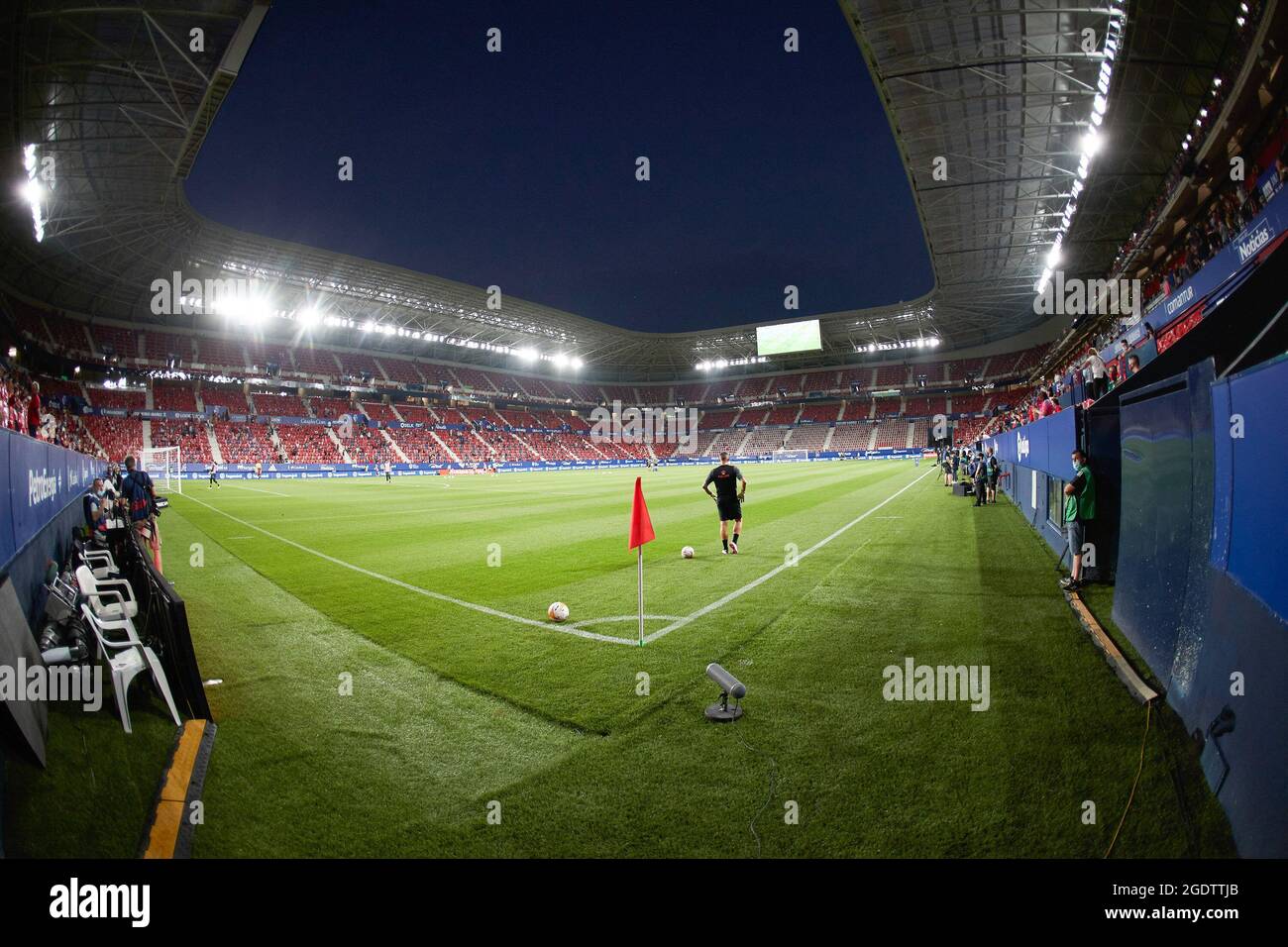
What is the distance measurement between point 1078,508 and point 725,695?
623cm

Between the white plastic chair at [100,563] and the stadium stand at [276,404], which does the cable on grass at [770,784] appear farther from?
the stadium stand at [276,404]

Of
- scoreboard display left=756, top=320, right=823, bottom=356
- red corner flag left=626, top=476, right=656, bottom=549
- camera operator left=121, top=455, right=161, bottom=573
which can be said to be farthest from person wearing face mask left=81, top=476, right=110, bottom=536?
scoreboard display left=756, top=320, right=823, bottom=356

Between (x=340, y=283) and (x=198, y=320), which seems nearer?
(x=340, y=283)

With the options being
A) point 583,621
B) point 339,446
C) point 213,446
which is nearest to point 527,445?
point 339,446

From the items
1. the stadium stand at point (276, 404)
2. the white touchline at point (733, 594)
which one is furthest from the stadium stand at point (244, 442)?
the white touchline at point (733, 594)

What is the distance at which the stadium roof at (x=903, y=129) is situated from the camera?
2075 cm

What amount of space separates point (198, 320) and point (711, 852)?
255ft

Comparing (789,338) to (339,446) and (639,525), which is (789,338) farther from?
(639,525)

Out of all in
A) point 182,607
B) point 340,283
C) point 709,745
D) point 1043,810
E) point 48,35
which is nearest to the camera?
point 1043,810

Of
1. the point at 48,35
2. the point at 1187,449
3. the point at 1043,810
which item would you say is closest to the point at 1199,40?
the point at 1187,449

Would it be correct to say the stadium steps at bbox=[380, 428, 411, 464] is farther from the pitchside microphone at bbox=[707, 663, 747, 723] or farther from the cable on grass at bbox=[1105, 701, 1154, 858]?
the cable on grass at bbox=[1105, 701, 1154, 858]

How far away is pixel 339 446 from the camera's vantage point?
63750 millimetres
